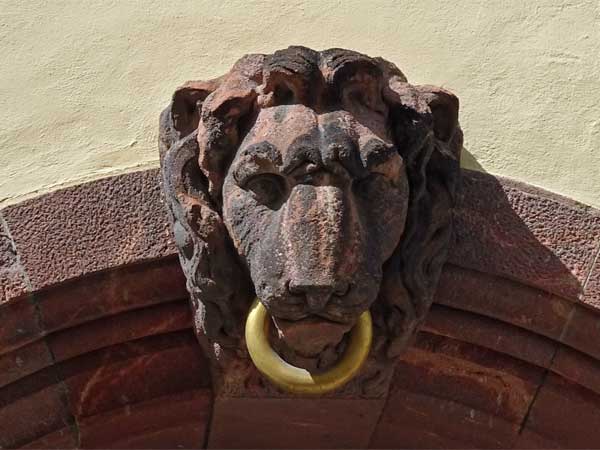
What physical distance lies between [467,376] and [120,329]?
824mm

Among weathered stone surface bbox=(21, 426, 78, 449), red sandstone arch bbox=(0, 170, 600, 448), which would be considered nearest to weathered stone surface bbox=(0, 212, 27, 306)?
red sandstone arch bbox=(0, 170, 600, 448)

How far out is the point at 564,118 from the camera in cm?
325

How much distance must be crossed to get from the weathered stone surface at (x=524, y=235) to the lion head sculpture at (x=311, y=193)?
17cm

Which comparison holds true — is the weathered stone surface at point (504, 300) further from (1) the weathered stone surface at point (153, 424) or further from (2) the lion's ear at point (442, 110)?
(1) the weathered stone surface at point (153, 424)

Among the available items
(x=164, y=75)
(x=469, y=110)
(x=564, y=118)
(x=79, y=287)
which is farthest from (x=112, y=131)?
(x=564, y=118)

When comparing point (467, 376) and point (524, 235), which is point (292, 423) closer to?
point (467, 376)

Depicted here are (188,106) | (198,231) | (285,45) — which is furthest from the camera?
(285,45)

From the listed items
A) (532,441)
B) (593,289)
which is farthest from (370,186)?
(532,441)

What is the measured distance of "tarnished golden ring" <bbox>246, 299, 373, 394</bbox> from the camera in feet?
8.84

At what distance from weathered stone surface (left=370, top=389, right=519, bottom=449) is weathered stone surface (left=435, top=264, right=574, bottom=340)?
259 mm

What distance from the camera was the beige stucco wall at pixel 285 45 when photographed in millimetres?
3145

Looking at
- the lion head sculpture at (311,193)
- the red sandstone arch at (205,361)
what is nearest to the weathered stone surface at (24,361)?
the red sandstone arch at (205,361)

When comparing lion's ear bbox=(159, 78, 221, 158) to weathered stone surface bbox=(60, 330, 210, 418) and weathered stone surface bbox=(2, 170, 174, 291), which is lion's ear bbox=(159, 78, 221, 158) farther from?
weathered stone surface bbox=(60, 330, 210, 418)

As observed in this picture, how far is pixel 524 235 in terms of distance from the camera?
3.07 metres
